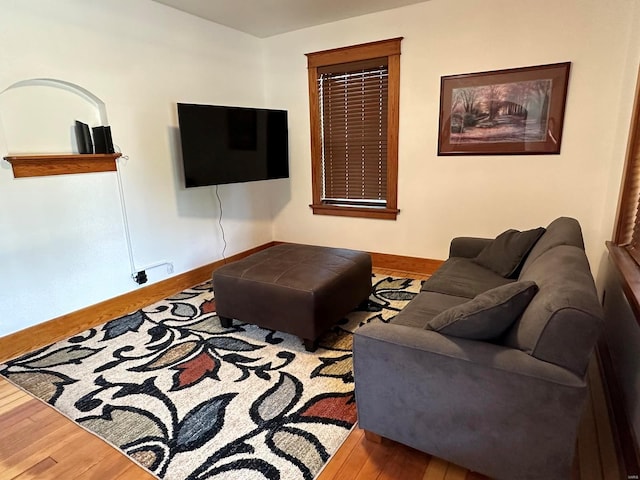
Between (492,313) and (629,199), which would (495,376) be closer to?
(492,313)

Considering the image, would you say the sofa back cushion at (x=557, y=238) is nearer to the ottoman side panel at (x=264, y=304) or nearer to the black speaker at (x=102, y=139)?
the ottoman side panel at (x=264, y=304)

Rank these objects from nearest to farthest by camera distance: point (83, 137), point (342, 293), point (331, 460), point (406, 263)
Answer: point (331, 460), point (342, 293), point (83, 137), point (406, 263)

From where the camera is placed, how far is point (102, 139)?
2.91m

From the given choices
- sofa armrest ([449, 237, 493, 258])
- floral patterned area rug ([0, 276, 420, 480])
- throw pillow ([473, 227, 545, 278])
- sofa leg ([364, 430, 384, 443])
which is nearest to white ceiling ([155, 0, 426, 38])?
sofa armrest ([449, 237, 493, 258])

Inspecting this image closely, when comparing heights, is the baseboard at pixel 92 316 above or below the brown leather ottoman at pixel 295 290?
below

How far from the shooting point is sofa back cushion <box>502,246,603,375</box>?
1.17m

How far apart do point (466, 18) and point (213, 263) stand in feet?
11.1

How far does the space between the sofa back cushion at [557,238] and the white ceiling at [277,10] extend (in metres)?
2.40

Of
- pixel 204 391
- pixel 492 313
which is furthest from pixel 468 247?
pixel 204 391

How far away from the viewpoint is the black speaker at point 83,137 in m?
2.80

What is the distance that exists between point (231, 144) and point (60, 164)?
140 cm

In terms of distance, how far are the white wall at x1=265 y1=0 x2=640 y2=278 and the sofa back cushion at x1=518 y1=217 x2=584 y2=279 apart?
0.96 metres

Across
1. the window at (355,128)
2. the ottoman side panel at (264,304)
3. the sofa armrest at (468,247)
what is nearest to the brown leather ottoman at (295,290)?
the ottoman side panel at (264,304)

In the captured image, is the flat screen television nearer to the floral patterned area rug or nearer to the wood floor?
the floral patterned area rug
